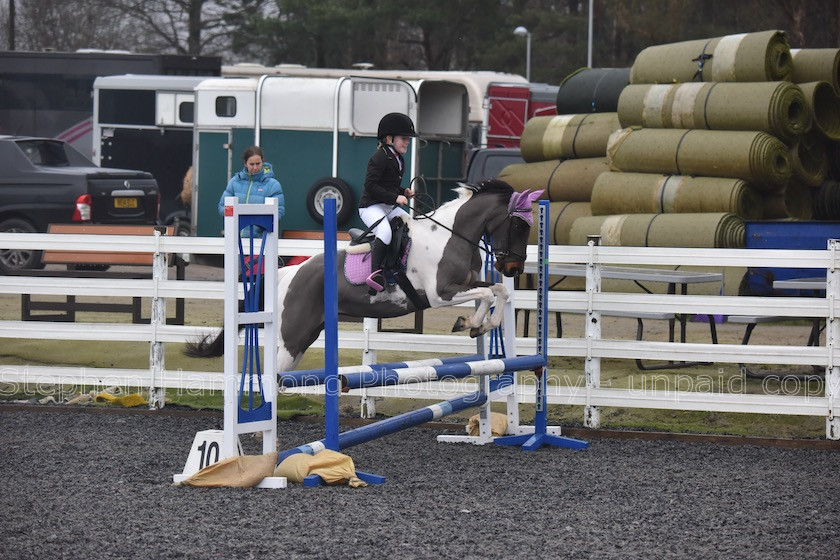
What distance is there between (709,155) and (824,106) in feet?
5.69

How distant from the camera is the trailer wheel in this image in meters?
18.3

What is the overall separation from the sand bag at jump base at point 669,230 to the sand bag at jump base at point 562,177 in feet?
4.06

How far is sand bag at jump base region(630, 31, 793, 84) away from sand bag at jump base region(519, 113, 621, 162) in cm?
102

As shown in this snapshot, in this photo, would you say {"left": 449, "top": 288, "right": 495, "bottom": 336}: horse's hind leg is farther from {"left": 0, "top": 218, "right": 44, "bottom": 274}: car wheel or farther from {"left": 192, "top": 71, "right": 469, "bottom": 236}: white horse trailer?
{"left": 192, "top": 71, "right": 469, "bottom": 236}: white horse trailer

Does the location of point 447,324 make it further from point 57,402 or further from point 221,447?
point 221,447

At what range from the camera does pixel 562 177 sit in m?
16.7

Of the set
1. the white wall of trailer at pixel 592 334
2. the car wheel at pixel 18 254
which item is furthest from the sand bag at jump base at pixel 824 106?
the car wheel at pixel 18 254

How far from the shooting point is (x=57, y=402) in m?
9.44

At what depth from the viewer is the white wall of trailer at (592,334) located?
8.22m

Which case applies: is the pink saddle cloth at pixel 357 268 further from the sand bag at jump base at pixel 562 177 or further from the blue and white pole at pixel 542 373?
the sand bag at jump base at pixel 562 177

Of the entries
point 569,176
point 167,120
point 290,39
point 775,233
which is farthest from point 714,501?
point 290,39

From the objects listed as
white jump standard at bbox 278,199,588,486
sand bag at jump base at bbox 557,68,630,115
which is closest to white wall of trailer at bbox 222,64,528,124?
sand bag at jump base at bbox 557,68,630,115

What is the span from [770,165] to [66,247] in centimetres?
801

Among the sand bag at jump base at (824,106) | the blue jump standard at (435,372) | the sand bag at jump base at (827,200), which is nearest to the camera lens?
the blue jump standard at (435,372)
